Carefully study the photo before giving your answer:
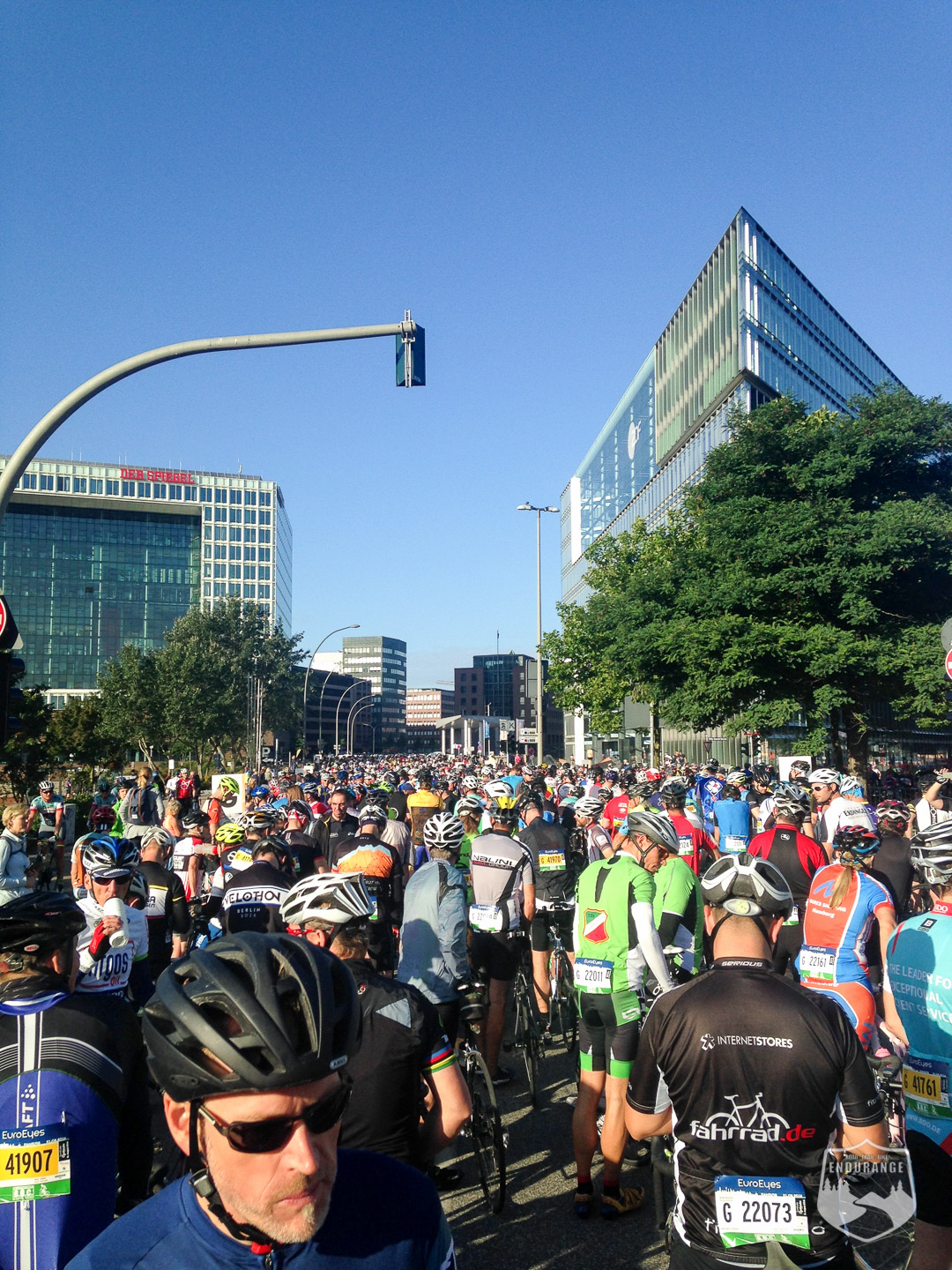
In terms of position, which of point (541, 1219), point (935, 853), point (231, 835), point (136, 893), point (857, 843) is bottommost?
point (541, 1219)

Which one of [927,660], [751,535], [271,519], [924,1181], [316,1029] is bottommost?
[924,1181]

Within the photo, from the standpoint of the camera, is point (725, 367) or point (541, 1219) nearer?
point (541, 1219)

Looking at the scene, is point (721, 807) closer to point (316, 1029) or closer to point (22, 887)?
point (22, 887)

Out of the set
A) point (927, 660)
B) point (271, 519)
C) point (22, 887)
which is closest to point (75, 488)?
point (271, 519)

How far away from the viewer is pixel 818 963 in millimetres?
5746

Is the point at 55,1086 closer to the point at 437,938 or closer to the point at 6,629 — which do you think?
the point at 437,938

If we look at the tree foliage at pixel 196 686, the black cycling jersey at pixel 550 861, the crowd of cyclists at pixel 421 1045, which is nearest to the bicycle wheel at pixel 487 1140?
the crowd of cyclists at pixel 421 1045

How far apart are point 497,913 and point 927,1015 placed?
13.1 ft

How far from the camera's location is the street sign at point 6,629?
8.10 metres

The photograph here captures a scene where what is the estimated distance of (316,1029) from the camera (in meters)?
1.71

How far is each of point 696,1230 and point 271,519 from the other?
5732 inches

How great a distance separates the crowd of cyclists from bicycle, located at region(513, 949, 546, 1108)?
98mm

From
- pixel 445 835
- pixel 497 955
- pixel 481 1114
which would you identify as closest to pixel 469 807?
pixel 497 955

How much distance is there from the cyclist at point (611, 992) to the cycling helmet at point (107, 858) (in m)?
2.50
